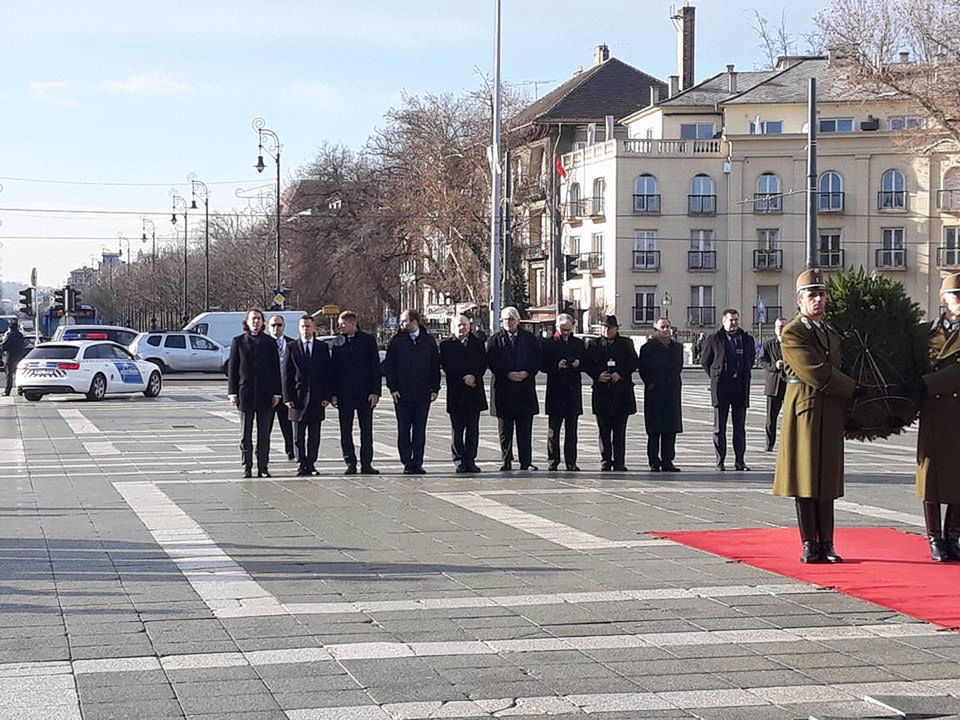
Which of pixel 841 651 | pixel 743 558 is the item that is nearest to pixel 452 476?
pixel 743 558

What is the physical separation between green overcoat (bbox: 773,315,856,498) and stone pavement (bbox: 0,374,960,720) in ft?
2.52

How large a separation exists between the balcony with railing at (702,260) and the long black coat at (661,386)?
185 ft

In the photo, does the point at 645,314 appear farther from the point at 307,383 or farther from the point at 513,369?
the point at 307,383

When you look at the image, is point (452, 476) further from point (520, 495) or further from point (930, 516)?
point (930, 516)

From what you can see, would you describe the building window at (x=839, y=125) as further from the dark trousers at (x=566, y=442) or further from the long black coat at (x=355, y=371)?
the long black coat at (x=355, y=371)

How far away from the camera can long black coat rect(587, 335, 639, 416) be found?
1762 cm

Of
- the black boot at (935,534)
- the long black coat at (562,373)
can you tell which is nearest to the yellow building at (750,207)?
the long black coat at (562,373)

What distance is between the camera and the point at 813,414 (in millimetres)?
10406

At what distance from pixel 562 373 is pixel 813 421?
290 inches

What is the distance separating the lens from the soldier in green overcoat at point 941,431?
34.1 feet

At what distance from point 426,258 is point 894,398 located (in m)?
63.7

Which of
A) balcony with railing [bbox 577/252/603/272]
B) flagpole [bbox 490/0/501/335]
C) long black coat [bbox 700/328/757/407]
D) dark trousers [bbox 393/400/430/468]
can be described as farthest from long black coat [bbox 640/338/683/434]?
balcony with railing [bbox 577/252/603/272]

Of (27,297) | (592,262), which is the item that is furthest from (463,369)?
(592,262)

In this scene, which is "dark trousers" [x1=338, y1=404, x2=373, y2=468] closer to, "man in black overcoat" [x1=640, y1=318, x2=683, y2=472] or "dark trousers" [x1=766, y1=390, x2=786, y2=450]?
"man in black overcoat" [x1=640, y1=318, x2=683, y2=472]
